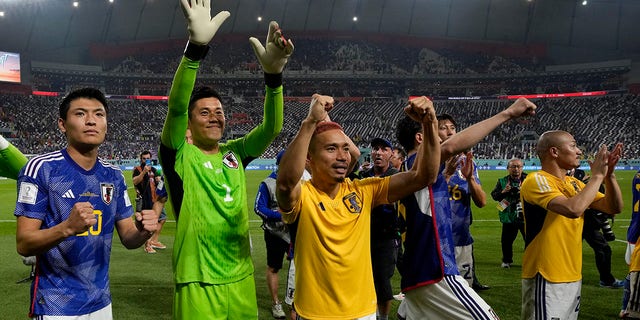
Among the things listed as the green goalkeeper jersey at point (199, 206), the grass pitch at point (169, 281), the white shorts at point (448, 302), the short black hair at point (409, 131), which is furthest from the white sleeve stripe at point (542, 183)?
the grass pitch at point (169, 281)

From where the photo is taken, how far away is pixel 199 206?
10.4 ft

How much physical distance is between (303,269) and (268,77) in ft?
4.24

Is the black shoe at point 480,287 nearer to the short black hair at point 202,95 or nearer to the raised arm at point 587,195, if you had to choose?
the raised arm at point 587,195

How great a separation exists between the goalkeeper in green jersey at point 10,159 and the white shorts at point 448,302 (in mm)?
2985

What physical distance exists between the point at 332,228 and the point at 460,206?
11.1 feet

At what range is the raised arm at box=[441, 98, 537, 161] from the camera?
132 inches

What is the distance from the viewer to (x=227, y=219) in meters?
3.20

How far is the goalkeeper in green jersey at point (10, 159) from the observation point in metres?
3.51

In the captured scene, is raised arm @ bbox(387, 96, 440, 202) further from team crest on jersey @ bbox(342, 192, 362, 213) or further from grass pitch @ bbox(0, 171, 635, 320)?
grass pitch @ bbox(0, 171, 635, 320)

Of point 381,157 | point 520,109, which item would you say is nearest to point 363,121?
point 381,157

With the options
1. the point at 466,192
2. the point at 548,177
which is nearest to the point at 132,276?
the point at 466,192

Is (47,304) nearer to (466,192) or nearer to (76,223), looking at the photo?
(76,223)

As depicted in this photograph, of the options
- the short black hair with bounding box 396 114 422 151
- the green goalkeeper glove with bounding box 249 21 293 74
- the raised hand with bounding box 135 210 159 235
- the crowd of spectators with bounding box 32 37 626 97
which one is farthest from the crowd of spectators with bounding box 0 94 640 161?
the raised hand with bounding box 135 210 159 235

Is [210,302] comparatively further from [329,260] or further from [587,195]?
[587,195]
